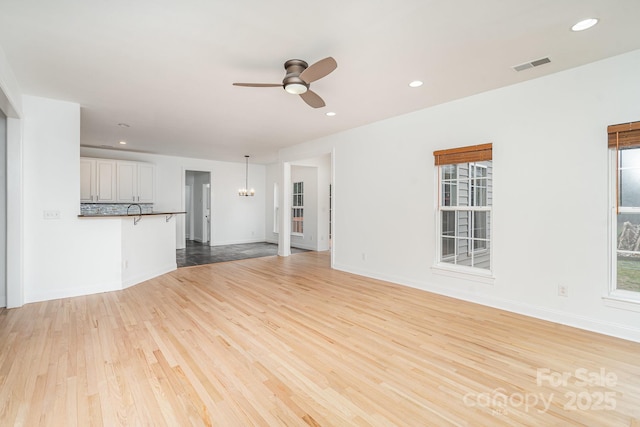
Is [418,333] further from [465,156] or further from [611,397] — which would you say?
[465,156]

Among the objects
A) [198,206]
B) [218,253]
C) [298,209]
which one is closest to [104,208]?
[218,253]

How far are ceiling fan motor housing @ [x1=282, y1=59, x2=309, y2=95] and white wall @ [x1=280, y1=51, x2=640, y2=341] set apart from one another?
2.32 metres

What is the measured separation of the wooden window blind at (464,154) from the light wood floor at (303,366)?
1.88 m

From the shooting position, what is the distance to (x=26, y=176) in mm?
3850

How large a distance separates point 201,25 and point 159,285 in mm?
3860

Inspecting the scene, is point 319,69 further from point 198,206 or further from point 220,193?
point 198,206

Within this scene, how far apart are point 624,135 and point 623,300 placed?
1.56m

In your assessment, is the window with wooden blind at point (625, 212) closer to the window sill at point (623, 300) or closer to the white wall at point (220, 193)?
the window sill at point (623, 300)

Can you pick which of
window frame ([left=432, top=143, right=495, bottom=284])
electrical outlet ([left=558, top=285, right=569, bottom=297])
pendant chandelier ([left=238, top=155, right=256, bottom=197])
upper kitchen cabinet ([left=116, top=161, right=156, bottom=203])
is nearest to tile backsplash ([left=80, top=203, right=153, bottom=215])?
upper kitchen cabinet ([left=116, top=161, right=156, bottom=203])

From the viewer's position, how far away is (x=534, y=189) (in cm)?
340

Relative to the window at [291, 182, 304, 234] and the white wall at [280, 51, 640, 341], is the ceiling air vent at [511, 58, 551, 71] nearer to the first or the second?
the white wall at [280, 51, 640, 341]

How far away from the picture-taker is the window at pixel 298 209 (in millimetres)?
8836

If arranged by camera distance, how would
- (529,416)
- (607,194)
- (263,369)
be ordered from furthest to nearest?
1. (607,194)
2. (263,369)
3. (529,416)

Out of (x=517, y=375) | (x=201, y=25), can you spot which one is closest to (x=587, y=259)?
(x=517, y=375)
